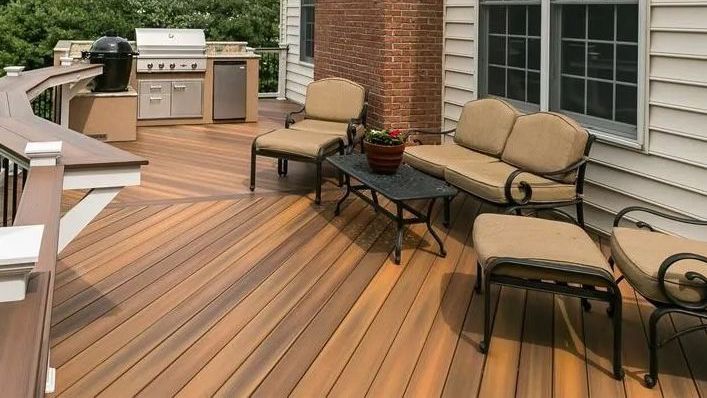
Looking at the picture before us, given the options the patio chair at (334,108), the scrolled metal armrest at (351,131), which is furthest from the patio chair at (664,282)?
the patio chair at (334,108)

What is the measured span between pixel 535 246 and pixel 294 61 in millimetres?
8759

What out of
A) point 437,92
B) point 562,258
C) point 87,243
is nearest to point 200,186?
point 87,243

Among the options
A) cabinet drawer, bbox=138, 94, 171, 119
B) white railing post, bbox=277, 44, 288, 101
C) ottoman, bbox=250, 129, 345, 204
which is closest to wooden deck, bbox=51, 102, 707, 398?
ottoman, bbox=250, 129, 345, 204

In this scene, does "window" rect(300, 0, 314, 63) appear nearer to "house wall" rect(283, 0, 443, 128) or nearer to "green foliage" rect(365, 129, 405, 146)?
"house wall" rect(283, 0, 443, 128)

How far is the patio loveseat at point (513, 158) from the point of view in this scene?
401 centimetres

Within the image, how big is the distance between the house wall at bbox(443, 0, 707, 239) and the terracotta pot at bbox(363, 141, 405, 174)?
4.42 feet

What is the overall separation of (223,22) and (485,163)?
10888 mm

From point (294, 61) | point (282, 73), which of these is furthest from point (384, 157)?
point (282, 73)

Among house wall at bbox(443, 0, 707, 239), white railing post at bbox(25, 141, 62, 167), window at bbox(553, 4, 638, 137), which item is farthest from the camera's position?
window at bbox(553, 4, 638, 137)

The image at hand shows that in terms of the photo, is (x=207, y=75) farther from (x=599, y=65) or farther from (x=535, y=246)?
(x=535, y=246)

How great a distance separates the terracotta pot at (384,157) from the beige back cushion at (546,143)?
85cm

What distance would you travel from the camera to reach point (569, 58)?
471cm

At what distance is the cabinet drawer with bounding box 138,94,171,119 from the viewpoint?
863 cm

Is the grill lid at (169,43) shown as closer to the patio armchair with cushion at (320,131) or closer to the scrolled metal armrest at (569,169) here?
the patio armchair with cushion at (320,131)
